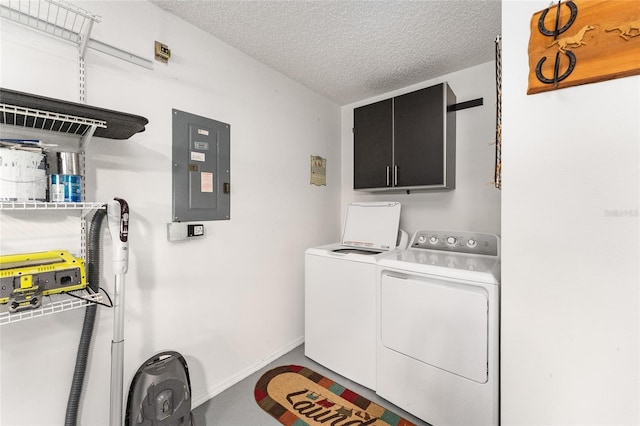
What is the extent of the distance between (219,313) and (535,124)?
209cm

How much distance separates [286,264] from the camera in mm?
2375

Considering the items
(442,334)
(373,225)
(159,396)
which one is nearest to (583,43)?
(442,334)

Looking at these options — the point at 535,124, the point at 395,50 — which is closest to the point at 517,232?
the point at 535,124

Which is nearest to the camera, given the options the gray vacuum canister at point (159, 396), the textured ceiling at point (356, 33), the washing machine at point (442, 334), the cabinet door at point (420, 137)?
the gray vacuum canister at point (159, 396)

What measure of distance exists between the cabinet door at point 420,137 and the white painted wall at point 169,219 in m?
0.87

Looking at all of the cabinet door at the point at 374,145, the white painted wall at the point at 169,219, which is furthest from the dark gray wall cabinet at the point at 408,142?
the white painted wall at the point at 169,219

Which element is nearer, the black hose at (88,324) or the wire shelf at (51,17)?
the wire shelf at (51,17)

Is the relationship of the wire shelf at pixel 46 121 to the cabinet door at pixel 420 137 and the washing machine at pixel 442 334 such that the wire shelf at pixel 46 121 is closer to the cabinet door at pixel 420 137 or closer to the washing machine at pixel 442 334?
the washing machine at pixel 442 334

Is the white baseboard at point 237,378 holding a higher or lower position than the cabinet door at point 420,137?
lower

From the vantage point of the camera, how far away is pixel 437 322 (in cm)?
154

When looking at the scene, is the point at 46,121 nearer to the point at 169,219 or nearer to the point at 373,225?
the point at 169,219

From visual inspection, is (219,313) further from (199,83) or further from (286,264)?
(199,83)

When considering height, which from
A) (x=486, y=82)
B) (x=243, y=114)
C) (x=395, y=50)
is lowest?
(x=243, y=114)

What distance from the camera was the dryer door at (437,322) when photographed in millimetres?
1405
